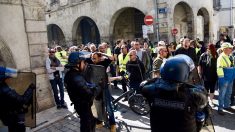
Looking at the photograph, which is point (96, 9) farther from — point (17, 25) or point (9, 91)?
point (9, 91)

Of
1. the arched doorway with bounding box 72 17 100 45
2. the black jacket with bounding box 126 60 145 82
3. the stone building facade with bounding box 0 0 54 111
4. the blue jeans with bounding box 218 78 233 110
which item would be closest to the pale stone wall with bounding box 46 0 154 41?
the arched doorway with bounding box 72 17 100 45

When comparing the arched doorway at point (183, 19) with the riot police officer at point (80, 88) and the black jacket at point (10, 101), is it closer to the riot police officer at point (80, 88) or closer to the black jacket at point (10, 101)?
the riot police officer at point (80, 88)

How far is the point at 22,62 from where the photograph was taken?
6.92m

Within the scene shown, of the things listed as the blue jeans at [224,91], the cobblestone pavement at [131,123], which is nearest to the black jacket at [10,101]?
the cobblestone pavement at [131,123]

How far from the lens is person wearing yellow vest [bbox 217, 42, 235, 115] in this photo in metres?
6.24

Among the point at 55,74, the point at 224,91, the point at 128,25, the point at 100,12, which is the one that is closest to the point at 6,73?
the point at 55,74

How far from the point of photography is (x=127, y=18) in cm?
1953

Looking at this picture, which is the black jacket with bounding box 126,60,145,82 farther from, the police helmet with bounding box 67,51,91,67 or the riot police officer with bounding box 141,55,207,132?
the riot police officer with bounding box 141,55,207,132

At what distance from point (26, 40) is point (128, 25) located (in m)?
13.2

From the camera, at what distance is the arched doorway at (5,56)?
6320mm

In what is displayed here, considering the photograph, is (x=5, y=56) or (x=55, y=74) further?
(x=55, y=74)

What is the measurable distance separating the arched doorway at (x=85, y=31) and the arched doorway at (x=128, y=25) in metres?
2.58

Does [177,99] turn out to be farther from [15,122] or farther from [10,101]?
[15,122]

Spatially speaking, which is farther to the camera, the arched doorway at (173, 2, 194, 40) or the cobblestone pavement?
the arched doorway at (173, 2, 194, 40)
